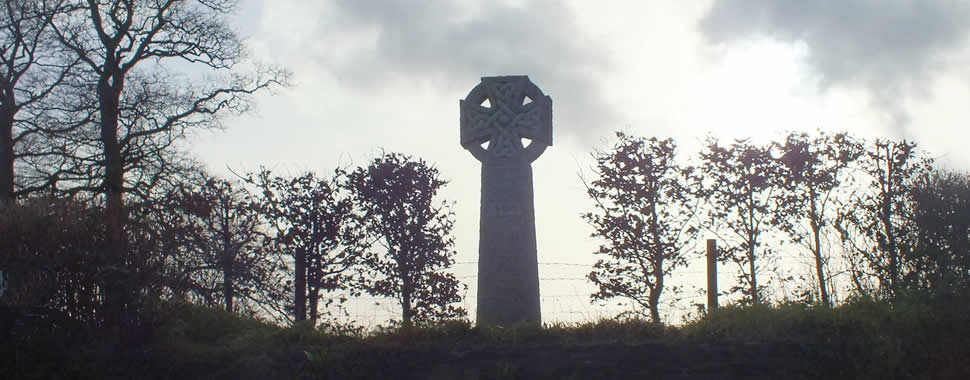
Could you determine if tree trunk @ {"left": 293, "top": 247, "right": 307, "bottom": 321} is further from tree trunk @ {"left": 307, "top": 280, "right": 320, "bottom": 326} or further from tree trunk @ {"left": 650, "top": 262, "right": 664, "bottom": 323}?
tree trunk @ {"left": 650, "top": 262, "right": 664, "bottom": 323}

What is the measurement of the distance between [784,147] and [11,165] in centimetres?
1454

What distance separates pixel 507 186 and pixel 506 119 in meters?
0.86

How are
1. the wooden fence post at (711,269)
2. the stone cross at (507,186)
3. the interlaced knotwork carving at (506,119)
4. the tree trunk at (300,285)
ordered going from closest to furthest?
the stone cross at (507,186) → the interlaced knotwork carving at (506,119) → the tree trunk at (300,285) → the wooden fence post at (711,269)

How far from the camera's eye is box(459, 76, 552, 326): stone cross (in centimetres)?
898

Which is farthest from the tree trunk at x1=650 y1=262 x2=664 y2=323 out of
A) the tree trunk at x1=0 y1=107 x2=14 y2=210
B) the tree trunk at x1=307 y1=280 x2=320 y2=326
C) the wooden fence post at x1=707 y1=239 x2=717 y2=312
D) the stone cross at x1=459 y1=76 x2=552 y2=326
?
the tree trunk at x1=0 y1=107 x2=14 y2=210

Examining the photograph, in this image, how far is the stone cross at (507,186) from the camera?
898 centimetres

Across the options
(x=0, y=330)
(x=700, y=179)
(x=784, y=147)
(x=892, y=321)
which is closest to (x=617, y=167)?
(x=700, y=179)

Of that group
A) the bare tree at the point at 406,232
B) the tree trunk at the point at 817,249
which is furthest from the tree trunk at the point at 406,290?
the tree trunk at the point at 817,249

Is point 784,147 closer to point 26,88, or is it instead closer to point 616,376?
point 616,376

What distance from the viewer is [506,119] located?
941cm

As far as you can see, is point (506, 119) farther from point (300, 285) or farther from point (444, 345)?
point (300, 285)

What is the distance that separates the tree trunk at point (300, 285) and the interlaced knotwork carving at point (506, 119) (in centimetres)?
318

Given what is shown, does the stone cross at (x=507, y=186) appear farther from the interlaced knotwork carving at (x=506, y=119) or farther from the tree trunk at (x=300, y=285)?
the tree trunk at (x=300, y=285)

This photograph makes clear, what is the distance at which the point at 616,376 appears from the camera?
6.84 m
